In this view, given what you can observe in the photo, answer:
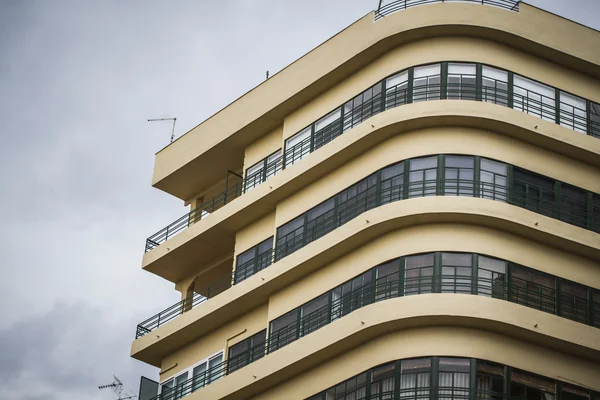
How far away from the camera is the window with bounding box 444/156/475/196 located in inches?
1918

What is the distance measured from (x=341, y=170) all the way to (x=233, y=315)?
7.51m

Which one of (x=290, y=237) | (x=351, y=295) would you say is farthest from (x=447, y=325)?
(x=290, y=237)

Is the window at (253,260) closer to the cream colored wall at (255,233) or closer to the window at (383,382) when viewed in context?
the cream colored wall at (255,233)

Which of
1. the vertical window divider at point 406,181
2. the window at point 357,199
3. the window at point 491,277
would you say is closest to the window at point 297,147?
the window at point 357,199

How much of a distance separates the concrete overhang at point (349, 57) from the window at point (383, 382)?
13.3 meters

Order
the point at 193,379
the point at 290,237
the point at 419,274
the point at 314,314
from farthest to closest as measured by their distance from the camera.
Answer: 1. the point at 193,379
2. the point at 290,237
3. the point at 314,314
4. the point at 419,274

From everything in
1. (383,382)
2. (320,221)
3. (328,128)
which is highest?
(328,128)

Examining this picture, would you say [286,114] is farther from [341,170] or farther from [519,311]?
[519,311]

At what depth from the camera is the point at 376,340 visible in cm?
4725

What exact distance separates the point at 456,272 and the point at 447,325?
83.1 inches

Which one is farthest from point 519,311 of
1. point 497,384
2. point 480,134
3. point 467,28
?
point 467,28

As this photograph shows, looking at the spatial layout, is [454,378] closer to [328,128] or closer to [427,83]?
[427,83]

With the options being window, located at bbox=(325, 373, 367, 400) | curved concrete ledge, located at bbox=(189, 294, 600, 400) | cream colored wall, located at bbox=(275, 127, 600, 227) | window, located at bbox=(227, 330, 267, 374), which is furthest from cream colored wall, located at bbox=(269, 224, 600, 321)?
window, located at bbox=(325, 373, 367, 400)

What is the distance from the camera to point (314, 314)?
50.6 metres
